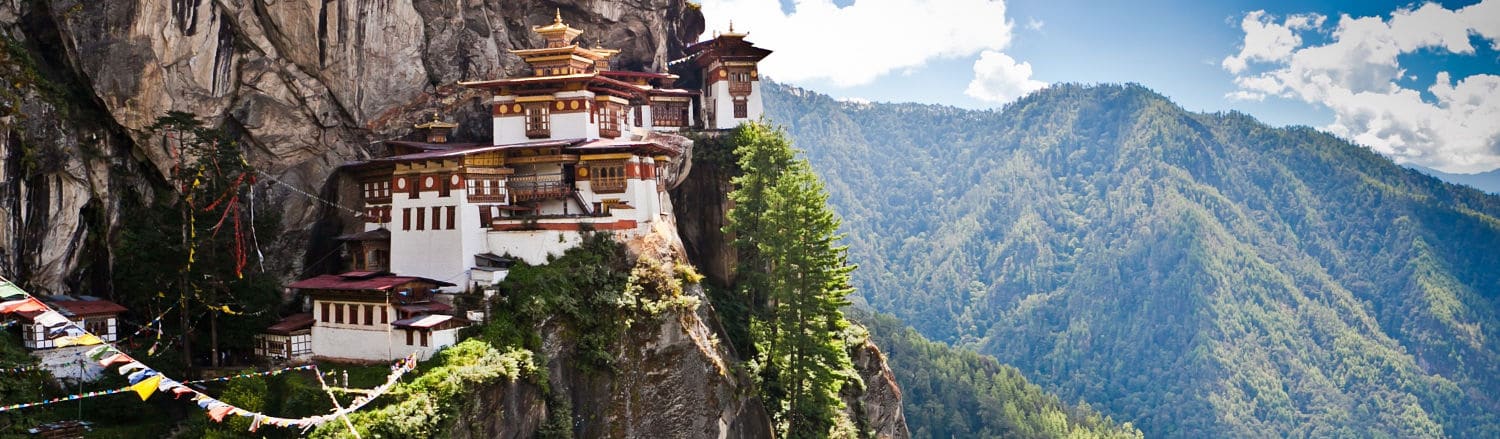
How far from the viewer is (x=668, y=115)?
2950 inches

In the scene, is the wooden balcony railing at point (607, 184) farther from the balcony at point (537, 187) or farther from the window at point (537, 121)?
the window at point (537, 121)

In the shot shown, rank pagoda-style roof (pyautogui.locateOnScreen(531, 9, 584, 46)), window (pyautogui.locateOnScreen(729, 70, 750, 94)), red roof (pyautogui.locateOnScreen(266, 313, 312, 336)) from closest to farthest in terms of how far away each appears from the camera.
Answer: red roof (pyautogui.locateOnScreen(266, 313, 312, 336))
pagoda-style roof (pyautogui.locateOnScreen(531, 9, 584, 46))
window (pyautogui.locateOnScreen(729, 70, 750, 94))

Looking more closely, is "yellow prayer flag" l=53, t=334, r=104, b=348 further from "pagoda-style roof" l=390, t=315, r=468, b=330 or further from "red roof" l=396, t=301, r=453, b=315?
"red roof" l=396, t=301, r=453, b=315

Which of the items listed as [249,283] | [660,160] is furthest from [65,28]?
[660,160]

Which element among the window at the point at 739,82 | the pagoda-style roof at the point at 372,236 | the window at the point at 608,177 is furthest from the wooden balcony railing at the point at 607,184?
the window at the point at 739,82

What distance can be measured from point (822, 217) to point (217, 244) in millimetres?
27895

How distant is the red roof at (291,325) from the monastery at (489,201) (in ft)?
0.31

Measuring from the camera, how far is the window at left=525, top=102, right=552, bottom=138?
205 ft

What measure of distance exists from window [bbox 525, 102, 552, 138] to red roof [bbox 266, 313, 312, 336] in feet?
54.0

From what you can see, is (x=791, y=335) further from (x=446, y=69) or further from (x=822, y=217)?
(x=446, y=69)

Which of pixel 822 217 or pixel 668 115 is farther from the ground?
pixel 668 115

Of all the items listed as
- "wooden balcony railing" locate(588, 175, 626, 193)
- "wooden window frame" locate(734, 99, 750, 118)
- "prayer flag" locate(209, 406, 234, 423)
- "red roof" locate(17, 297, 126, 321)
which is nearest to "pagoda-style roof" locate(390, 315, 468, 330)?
"prayer flag" locate(209, 406, 234, 423)

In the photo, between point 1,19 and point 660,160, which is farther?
point 660,160

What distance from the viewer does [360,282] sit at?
49.0 m
